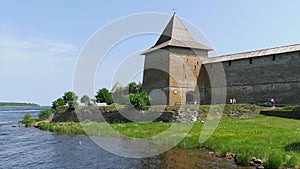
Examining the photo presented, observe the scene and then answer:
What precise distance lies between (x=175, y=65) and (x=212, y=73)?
5432 millimetres

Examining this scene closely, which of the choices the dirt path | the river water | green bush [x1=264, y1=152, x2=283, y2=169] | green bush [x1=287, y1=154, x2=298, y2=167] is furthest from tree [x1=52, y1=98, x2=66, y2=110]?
green bush [x1=287, y1=154, x2=298, y2=167]

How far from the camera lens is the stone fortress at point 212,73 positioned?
3562 centimetres

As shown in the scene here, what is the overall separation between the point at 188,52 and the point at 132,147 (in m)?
25.7

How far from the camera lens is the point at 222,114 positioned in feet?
98.3

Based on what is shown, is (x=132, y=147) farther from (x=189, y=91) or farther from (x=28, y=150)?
(x=189, y=91)

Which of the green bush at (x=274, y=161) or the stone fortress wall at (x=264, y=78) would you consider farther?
the stone fortress wall at (x=264, y=78)

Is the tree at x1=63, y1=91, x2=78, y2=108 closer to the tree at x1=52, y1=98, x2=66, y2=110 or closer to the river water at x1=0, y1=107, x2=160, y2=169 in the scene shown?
the tree at x1=52, y1=98, x2=66, y2=110

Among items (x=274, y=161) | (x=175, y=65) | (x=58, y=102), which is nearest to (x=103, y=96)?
(x=58, y=102)

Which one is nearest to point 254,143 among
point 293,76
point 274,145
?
point 274,145

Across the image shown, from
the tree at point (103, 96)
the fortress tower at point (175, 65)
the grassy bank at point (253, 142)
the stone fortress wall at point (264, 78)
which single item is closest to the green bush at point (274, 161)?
the grassy bank at point (253, 142)

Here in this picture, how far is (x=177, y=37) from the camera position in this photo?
4359 cm

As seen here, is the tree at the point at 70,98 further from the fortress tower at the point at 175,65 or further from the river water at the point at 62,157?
the river water at the point at 62,157

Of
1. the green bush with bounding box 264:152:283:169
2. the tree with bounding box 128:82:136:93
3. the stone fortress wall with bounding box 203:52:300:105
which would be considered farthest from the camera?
the tree with bounding box 128:82:136:93

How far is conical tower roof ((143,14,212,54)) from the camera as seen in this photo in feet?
140
